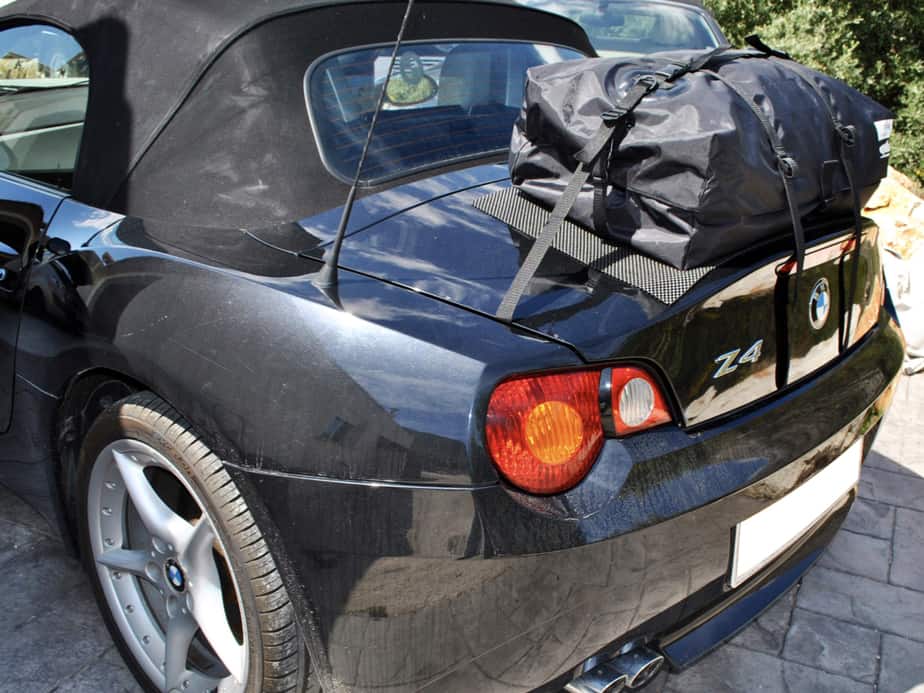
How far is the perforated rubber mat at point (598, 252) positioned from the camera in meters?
1.75

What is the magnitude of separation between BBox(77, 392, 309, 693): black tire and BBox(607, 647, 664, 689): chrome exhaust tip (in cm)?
60

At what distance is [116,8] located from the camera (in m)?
2.32

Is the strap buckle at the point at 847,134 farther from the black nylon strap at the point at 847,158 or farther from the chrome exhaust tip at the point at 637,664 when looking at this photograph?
the chrome exhaust tip at the point at 637,664

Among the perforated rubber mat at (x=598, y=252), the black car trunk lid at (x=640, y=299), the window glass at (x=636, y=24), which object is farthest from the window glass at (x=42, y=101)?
the window glass at (x=636, y=24)

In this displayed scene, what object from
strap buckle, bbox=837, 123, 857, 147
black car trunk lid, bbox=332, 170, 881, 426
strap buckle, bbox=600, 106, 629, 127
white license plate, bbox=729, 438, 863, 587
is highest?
strap buckle, bbox=600, 106, 629, 127

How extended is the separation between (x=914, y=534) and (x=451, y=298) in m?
2.15

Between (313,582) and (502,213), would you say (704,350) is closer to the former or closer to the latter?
(502,213)

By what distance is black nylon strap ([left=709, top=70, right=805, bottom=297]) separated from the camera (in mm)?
1784

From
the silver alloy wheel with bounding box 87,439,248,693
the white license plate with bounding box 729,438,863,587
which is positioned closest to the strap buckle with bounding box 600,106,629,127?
the white license plate with bounding box 729,438,863,587

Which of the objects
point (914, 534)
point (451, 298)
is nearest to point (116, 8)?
point (451, 298)

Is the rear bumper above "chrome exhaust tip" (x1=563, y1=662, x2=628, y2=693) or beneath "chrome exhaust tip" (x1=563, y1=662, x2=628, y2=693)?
above

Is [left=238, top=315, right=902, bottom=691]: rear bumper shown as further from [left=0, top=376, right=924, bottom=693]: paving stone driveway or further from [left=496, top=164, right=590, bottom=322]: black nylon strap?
[left=0, top=376, right=924, bottom=693]: paving stone driveway

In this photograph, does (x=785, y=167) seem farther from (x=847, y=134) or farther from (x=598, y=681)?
(x=598, y=681)

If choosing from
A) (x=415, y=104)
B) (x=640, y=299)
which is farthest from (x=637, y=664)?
(x=415, y=104)
